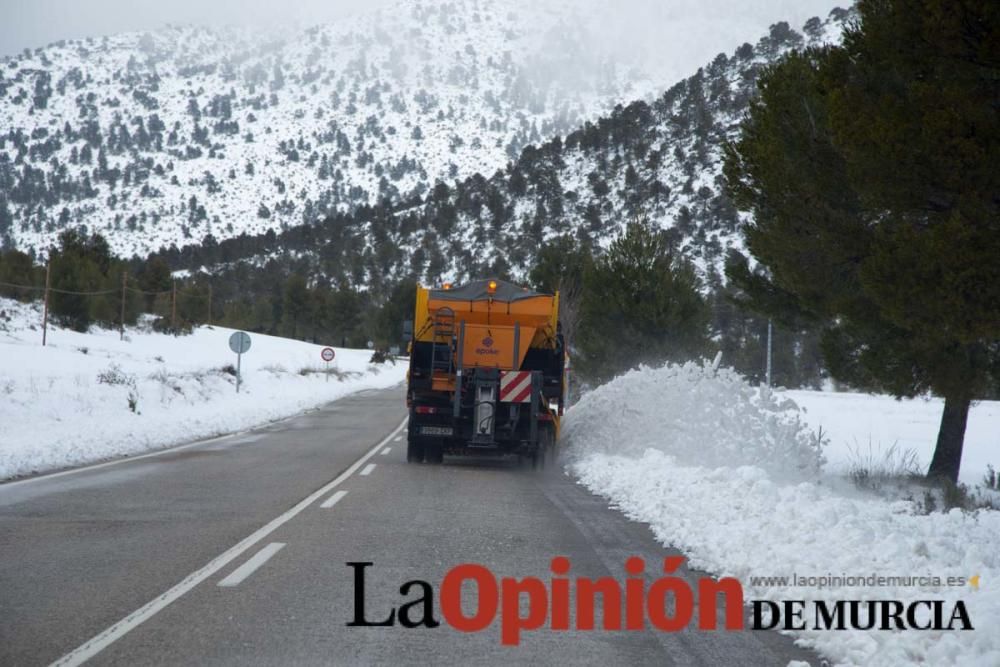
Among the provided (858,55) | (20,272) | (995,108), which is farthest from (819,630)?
(20,272)

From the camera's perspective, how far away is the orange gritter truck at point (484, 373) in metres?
14.6

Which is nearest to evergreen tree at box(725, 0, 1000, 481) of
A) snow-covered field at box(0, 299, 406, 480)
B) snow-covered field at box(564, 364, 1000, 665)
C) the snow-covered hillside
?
snow-covered field at box(564, 364, 1000, 665)

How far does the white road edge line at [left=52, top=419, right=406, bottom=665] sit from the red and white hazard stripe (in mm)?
5114

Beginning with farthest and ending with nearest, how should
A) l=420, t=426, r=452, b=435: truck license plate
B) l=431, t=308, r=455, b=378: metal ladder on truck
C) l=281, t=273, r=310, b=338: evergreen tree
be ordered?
1. l=281, t=273, r=310, b=338: evergreen tree
2. l=431, t=308, r=455, b=378: metal ladder on truck
3. l=420, t=426, r=452, b=435: truck license plate

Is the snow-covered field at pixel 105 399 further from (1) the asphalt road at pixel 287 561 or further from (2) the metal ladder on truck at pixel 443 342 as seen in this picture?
(2) the metal ladder on truck at pixel 443 342

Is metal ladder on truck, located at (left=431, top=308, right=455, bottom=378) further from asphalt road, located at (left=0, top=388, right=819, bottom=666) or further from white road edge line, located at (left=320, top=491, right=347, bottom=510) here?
white road edge line, located at (left=320, top=491, right=347, bottom=510)

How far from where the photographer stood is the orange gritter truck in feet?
47.9

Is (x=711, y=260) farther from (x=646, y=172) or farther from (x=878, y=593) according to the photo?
(x=878, y=593)

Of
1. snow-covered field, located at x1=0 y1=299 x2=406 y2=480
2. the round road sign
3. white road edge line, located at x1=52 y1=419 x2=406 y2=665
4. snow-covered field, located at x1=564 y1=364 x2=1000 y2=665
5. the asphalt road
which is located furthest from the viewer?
the round road sign

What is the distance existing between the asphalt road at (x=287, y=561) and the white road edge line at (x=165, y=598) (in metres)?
0.01

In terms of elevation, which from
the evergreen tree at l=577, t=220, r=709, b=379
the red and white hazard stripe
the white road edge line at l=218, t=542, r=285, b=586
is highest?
the evergreen tree at l=577, t=220, r=709, b=379

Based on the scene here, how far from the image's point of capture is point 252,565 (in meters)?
6.63

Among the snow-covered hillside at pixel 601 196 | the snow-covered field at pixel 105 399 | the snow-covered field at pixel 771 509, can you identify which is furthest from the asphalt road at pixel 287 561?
the snow-covered hillside at pixel 601 196

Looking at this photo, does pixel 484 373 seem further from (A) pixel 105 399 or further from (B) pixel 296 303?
(B) pixel 296 303
